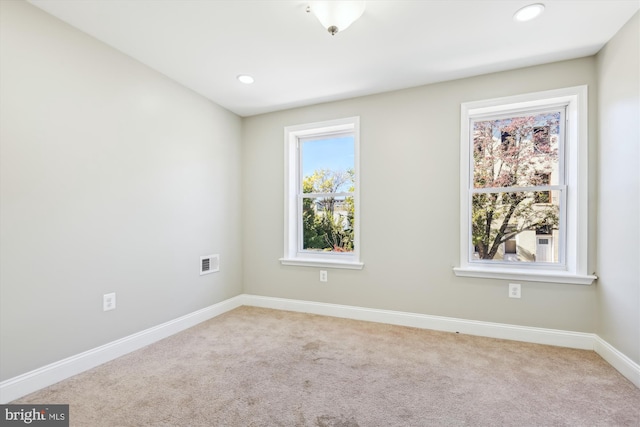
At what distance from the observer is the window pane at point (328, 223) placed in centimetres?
345

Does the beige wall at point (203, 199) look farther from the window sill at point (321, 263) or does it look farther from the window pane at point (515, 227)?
the window pane at point (515, 227)

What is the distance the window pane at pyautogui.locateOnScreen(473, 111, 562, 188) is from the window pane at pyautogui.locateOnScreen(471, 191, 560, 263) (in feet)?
0.46

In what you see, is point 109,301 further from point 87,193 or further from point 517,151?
point 517,151

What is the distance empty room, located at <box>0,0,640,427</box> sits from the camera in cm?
182

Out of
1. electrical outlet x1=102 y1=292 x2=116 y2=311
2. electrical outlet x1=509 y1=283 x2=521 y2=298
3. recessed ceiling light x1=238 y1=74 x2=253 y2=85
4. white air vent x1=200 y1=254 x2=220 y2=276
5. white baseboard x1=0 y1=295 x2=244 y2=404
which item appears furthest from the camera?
white air vent x1=200 y1=254 x2=220 y2=276

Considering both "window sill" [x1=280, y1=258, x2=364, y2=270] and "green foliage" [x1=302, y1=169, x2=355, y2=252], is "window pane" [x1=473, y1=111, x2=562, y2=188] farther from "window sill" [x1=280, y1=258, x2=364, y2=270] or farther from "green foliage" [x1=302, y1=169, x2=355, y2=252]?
"window sill" [x1=280, y1=258, x2=364, y2=270]

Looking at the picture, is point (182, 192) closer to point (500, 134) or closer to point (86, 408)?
point (86, 408)

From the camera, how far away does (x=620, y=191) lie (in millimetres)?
2109

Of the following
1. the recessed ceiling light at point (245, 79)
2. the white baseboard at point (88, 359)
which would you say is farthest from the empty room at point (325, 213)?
the recessed ceiling light at point (245, 79)

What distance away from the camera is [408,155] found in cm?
304

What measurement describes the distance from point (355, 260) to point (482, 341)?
1.40 metres

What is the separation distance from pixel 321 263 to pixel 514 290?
6.28ft

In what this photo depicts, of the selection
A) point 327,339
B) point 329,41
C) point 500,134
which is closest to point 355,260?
point 327,339

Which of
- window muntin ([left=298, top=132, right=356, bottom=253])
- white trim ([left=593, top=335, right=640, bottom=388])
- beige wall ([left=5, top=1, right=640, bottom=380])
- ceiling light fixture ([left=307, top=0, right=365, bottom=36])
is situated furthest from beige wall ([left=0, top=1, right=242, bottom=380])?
white trim ([left=593, top=335, right=640, bottom=388])
